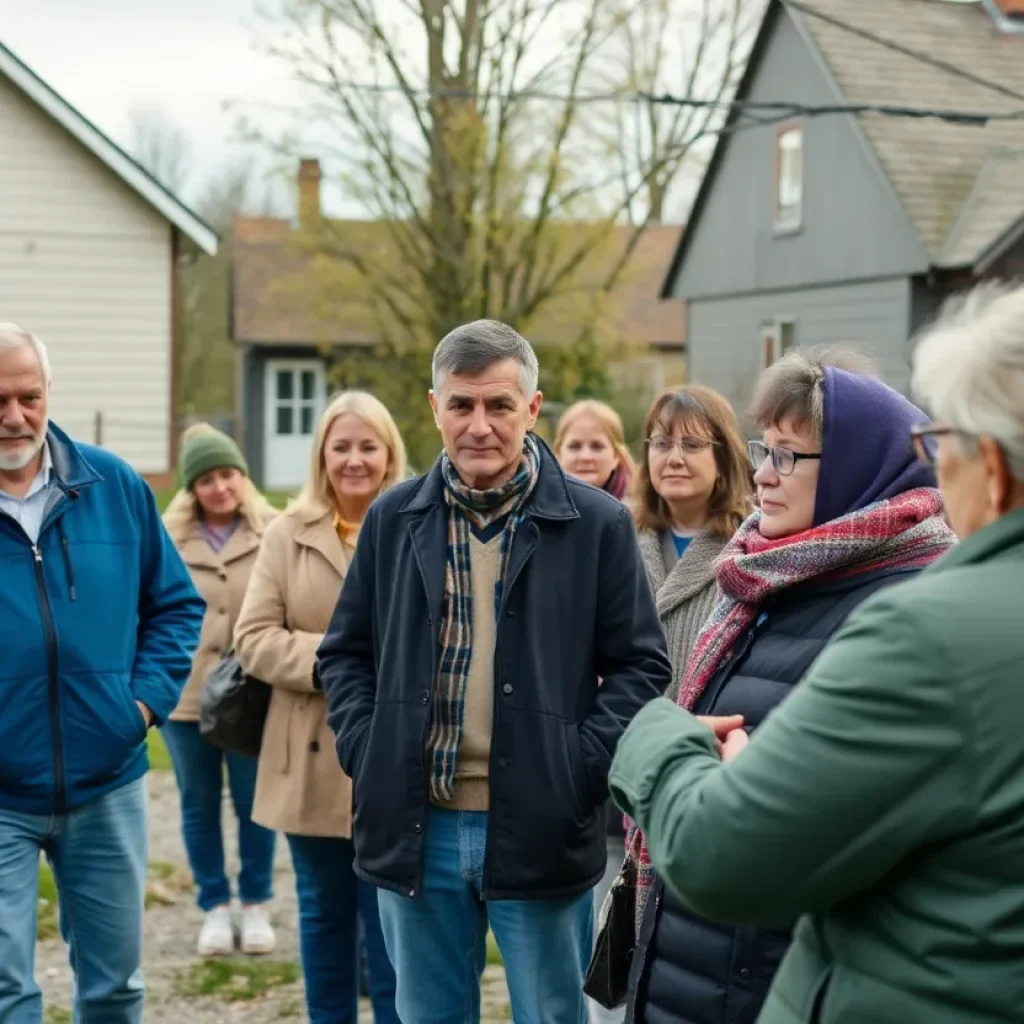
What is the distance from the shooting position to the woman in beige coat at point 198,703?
6.93 m

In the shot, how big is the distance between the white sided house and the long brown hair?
824 inches

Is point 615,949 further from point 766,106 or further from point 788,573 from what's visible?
point 766,106

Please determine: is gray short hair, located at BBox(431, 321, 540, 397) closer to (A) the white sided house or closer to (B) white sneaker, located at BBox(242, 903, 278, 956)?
(B) white sneaker, located at BBox(242, 903, 278, 956)

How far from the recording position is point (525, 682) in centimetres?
392

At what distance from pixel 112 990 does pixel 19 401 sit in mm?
1652

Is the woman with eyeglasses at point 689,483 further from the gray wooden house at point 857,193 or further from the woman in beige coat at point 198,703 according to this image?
the gray wooden house at point 857,193

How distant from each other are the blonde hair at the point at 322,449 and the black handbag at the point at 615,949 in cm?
227

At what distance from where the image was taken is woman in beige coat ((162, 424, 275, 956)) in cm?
693

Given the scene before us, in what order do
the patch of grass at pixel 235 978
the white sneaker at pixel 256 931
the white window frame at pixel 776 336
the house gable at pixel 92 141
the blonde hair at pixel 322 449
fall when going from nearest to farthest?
the blonde hair at pixel 322 449 < the patch of grass at pixel 235 978 < the white sneaker at pixel 256 931 < the house gable at pixel 92 141 < the white window frame at pixel 776 336

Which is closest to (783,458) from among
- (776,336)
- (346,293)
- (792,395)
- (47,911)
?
(792,395)

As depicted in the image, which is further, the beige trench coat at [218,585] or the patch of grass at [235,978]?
the beige trench coat at [218,585]

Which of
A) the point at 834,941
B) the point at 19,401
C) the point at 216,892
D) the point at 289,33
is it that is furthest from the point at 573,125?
the point at 834,941

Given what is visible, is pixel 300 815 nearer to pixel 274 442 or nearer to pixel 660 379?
pixel 274 442

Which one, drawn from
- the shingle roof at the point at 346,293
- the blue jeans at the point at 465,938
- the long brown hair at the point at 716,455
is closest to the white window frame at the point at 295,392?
the shingle roof at the point at 346,293
